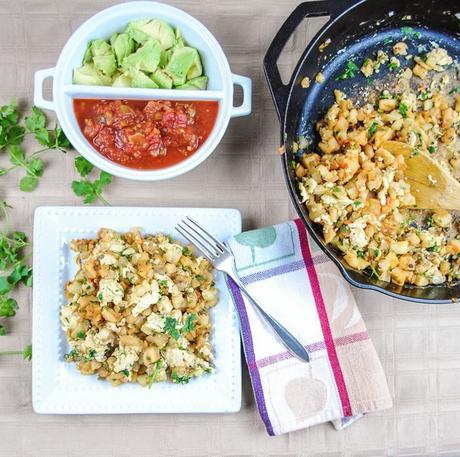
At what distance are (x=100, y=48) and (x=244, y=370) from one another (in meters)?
0.79

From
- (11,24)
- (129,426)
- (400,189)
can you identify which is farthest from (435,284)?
(11,24)

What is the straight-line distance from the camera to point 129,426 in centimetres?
154

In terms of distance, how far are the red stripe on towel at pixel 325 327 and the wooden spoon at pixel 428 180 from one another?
0.88ft

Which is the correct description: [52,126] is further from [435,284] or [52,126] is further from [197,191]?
[435,284]

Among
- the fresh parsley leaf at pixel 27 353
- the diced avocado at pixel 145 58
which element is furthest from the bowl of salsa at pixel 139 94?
the fresh parsley leaf at pixel 27 353

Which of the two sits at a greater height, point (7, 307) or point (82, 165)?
point (82, 165)

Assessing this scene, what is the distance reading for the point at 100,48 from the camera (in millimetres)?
1346

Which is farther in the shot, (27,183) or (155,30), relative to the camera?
(27,183)

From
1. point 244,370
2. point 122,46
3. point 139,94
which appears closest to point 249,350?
point 244,370

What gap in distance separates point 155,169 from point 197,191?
7.7 inches

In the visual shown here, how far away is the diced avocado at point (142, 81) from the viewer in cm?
132

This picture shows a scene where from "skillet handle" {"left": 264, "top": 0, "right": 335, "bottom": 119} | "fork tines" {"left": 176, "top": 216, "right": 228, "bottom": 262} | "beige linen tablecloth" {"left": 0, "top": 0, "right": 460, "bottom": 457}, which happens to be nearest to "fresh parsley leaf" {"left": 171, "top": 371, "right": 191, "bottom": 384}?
"beige linen tablecloth" {"left": 0, "top": 0, "right": 460, "bottom": 457}

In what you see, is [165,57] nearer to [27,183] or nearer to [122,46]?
[122,46]

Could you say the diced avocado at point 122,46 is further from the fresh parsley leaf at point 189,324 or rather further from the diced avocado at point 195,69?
the fresh parsley leaf at point 189,324
